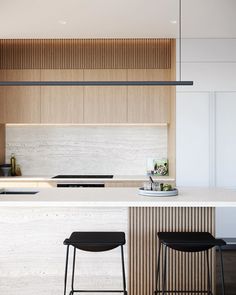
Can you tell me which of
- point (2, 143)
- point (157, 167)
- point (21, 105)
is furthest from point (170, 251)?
point (2, 143)

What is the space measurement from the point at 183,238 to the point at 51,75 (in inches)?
127

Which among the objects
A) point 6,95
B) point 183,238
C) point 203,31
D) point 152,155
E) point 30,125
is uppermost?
point 203,31

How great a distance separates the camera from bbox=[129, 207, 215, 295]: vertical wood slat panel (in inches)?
112

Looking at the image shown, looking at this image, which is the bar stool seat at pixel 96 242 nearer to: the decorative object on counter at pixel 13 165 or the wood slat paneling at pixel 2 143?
the decorative object on counter at pixel 13 165

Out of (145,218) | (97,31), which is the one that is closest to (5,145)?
(97,31)

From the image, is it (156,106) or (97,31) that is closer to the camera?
(97,31)

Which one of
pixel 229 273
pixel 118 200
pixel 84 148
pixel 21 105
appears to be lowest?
pixel 229 273

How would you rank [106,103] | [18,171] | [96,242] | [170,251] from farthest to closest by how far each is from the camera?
[18,171]
[106,103]
[170,251]
[96,242]

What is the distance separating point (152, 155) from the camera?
17.2 feet

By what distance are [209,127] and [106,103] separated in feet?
4.59

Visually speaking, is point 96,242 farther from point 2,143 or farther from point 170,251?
point 2,143

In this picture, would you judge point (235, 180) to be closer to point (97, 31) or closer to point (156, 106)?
point (156, 106)

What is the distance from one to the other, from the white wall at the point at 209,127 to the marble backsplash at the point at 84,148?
0.75m

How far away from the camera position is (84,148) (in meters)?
5.28
